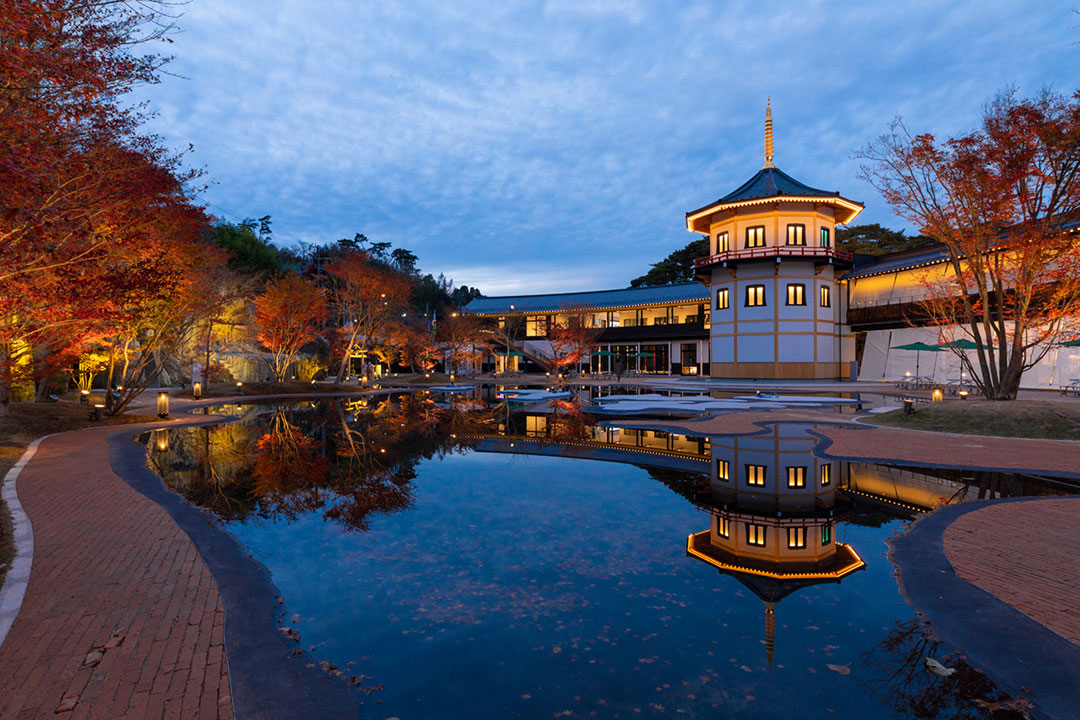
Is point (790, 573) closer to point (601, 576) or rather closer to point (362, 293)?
point (601, 576)

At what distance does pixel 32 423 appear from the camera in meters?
17.8

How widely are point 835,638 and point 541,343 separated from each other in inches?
2249

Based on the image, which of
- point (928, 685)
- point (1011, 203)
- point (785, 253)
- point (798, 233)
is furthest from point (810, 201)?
point (928, 685)

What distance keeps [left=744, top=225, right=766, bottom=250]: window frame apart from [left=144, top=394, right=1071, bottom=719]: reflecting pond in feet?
98.8

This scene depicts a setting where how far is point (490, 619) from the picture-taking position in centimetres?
516

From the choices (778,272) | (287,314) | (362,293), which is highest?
(778,272)

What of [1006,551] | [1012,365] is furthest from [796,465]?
[1012,365]

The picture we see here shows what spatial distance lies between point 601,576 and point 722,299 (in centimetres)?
3971

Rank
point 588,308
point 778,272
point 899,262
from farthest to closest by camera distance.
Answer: point 588,308
point 899,262
point 778,272

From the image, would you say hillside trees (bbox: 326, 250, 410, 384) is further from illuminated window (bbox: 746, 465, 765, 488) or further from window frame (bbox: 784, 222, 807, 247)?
illuminated window (bbox: 746, 465, 765, 488)

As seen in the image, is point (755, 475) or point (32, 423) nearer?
point (755, 475)

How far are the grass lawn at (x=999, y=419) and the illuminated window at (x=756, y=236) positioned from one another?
76.1 ft

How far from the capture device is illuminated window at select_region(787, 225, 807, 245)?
3925cm

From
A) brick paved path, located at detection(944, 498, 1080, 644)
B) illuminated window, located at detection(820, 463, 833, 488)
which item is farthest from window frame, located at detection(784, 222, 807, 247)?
brick paved path, located at detection(944, 498, 1080, 644)
